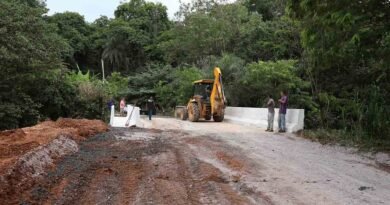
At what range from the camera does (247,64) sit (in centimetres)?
3762

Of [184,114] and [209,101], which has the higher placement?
[209,101]

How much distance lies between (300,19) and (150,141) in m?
6.33

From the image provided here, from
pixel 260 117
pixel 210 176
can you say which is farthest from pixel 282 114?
pixel 210 176

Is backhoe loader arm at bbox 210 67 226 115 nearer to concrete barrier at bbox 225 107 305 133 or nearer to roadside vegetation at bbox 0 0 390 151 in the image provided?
concrete barrier at bbox 225 107 305 133

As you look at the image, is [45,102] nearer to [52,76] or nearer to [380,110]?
[52,76]

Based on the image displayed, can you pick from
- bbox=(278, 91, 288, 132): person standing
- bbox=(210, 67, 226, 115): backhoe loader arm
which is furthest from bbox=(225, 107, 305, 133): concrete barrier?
bbox=(210, 67, 226, 115): backhoe loader arm

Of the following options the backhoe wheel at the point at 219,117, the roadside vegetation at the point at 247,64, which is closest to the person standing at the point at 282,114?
the roadside vegetation at the point at 247,64

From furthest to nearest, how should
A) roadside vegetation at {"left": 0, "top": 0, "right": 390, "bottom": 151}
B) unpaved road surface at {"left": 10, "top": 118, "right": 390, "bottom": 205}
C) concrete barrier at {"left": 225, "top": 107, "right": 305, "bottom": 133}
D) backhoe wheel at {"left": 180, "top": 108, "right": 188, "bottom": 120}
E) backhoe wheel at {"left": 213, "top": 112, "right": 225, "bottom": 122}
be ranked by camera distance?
backhoe wheel at {"left": 180, "top": 108, "right": 188, "bottom": 120} < backhoe wheel at {"left": 213, "top": 112, "right": 225, "bottom": 122} < concrete barrier at {"left": 225, "top": 107, "right": 305, "bottom": 133} < roadside vegetation at {"left": 0, "top": 0, "right": 390, "bottom": 151} < unpaved road surface at {"left": 10, "top": 118, "right": 390, "bottom": 205}

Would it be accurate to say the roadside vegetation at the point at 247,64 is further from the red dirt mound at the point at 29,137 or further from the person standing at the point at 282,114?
the red dirt mound at the point at 29,137

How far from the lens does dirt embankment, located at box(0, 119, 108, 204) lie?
894cm

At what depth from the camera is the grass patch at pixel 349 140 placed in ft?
50.3

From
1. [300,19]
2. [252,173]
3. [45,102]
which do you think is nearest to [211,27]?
[45,102]

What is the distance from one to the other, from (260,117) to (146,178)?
17214 millimetres

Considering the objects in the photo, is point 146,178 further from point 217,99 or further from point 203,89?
point 203,89
